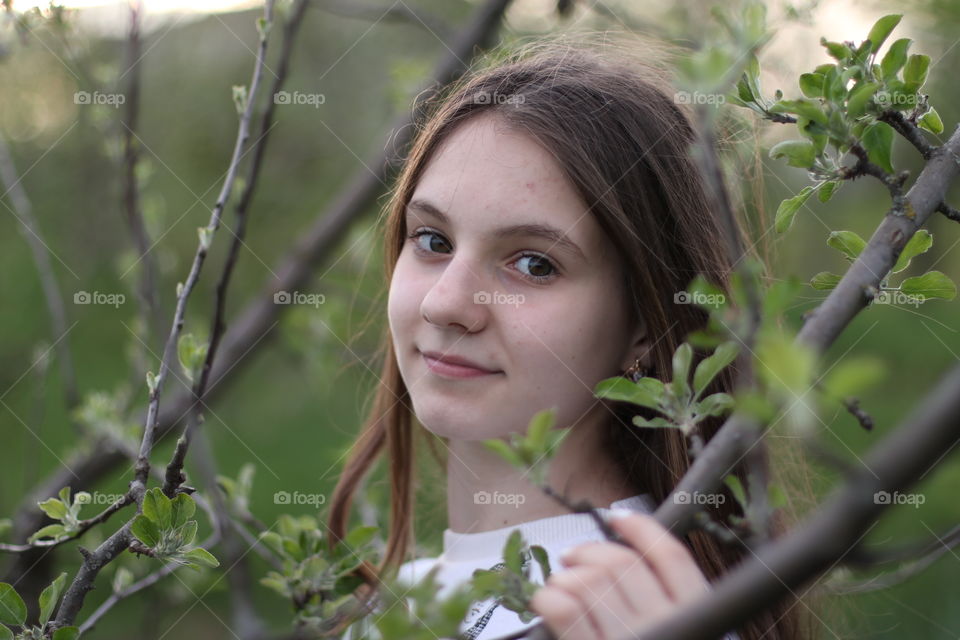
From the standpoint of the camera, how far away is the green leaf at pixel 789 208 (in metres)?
0.83

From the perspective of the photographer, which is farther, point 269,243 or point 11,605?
point 269,243

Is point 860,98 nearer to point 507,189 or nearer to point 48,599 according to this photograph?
point 507,189

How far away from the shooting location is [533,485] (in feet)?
4.06

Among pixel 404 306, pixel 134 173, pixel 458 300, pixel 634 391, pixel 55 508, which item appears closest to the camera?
pixel 634 391

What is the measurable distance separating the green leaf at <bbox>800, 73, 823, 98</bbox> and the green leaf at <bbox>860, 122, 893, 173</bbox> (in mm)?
57

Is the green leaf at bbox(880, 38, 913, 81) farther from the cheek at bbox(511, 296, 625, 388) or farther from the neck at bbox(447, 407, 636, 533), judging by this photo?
the neck at bbox(447, 407, 636, 533)

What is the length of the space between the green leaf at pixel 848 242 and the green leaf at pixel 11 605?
873 millimetres

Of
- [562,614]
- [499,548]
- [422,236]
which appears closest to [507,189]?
[422,236]

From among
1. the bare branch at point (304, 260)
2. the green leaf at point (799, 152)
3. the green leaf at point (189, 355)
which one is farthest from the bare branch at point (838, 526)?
the bare branch at point (304, 260)

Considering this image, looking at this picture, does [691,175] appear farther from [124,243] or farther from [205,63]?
[205,63]

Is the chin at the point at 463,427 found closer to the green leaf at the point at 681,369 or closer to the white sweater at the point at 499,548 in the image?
the white sweater at the point at 499,548

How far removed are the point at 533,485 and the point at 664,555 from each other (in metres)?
0.60

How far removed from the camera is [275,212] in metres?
3.98

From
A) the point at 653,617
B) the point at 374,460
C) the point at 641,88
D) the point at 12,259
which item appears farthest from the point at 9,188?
the point at 12,259
